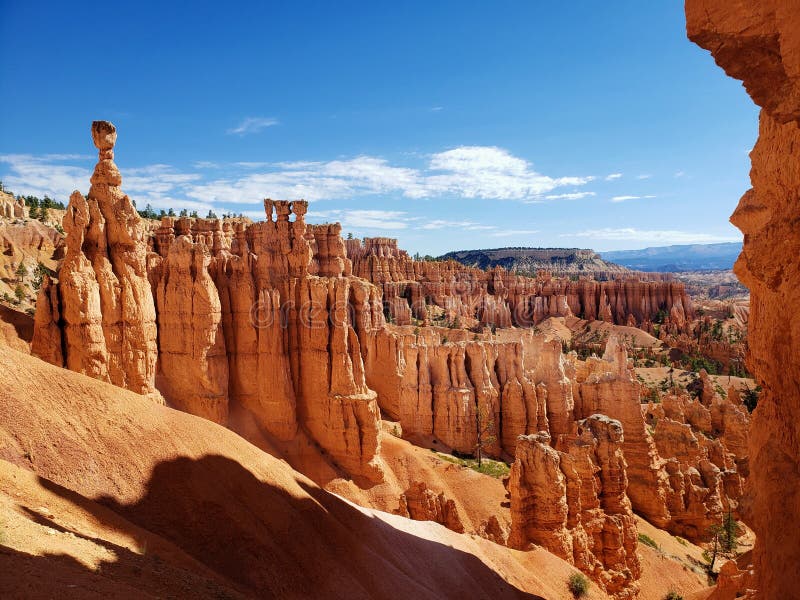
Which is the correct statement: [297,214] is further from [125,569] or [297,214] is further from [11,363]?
[125,569]

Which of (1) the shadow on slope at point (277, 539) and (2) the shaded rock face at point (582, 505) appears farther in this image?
(2) the shaded rock face at point (582, 505)

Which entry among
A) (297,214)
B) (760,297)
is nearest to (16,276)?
(297,214)

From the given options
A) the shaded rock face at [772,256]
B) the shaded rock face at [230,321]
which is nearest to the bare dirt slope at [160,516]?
the shaded rock face at [230,321]

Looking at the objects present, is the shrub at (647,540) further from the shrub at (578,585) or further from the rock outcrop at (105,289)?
the rock outcrop at (105,289)

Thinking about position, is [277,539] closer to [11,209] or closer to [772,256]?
[772,256]

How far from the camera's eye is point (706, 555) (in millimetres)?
26188

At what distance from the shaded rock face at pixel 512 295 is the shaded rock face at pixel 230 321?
64.7 metres

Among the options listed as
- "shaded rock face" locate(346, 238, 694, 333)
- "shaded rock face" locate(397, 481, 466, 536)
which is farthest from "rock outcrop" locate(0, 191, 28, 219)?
"shaded rock face" locate(397, 481, 466, 536)

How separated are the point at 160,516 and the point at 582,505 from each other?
17410 millimetres

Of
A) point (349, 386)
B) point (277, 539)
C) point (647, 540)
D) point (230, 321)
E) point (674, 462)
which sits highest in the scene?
point (230, 321)

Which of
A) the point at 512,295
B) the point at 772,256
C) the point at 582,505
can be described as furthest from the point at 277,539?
the point at 512,295

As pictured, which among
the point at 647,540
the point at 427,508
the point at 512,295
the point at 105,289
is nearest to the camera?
the point at 105,289

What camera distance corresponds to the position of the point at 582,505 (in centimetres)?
2255

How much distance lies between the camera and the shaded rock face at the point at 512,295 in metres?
99.3
